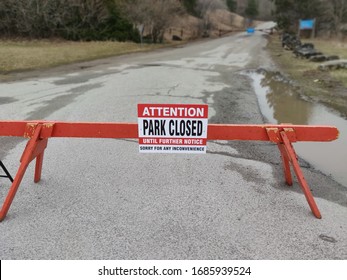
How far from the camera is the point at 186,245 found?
9.68 feet

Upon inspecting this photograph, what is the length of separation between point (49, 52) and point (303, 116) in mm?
15317

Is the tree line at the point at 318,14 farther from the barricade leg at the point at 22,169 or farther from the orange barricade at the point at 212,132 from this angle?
the barricade leg at the point at 22,169

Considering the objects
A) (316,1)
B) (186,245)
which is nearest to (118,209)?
(186,245)

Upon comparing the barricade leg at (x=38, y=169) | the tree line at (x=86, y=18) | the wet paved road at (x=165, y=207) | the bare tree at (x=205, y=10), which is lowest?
the wet paved road at (x=165, y=207)

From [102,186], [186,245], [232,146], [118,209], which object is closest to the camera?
[186,245]


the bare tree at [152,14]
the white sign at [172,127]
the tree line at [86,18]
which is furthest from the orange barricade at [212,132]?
the bare tree at [152,14]

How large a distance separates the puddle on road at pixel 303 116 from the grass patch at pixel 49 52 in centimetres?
973

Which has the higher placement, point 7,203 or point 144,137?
point 144,137

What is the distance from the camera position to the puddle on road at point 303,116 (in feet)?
16.8

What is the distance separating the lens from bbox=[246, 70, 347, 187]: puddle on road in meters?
5.13

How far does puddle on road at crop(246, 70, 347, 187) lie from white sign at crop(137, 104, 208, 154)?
2446 millimetres

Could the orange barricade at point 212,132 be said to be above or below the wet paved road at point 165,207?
above

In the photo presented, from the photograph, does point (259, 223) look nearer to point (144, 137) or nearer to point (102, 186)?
point (144, 137)

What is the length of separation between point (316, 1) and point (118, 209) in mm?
43816
